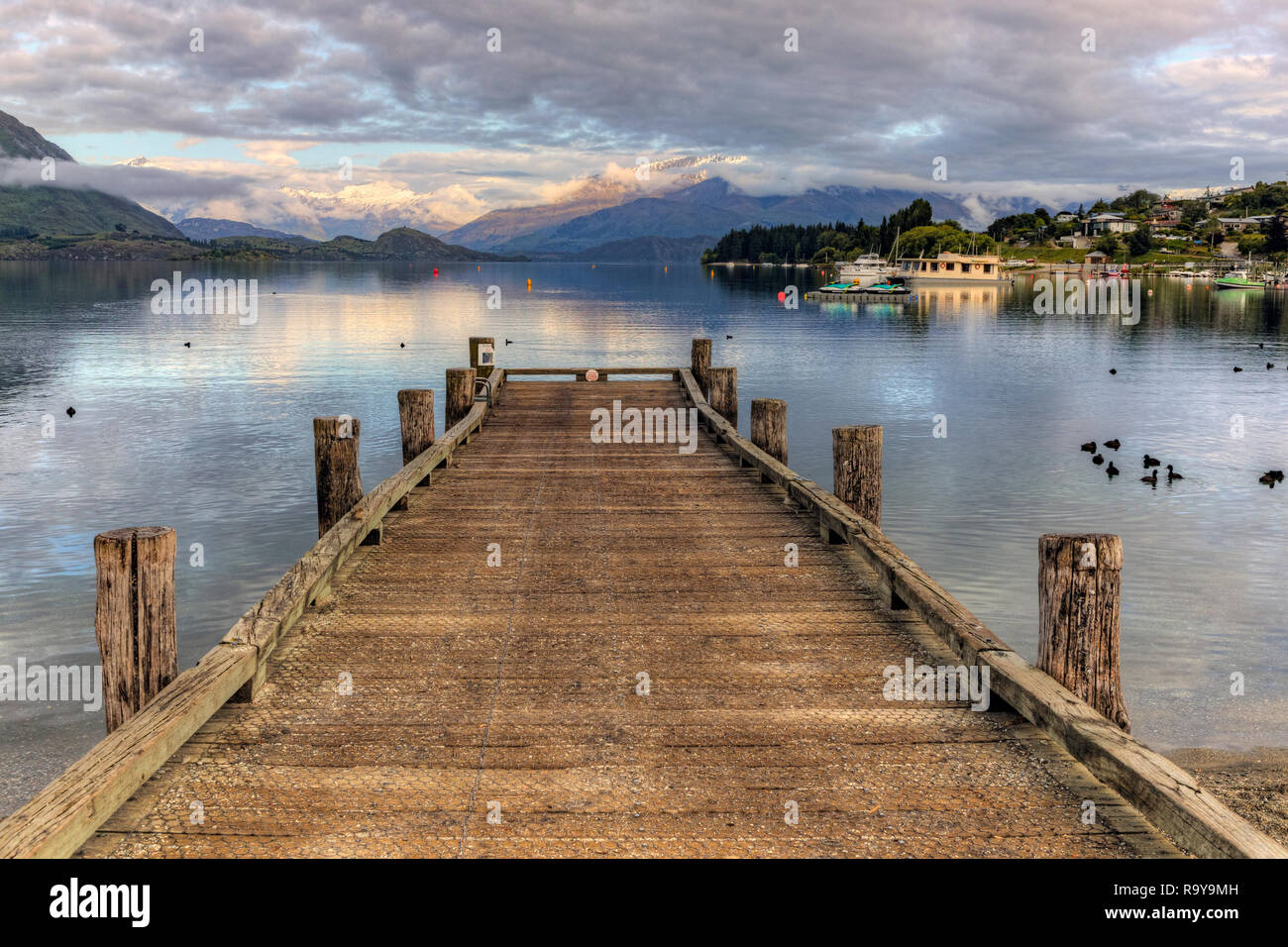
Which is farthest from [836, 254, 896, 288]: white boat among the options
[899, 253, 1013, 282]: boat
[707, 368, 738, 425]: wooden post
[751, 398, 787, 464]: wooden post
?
[751, 398, 787, 464]: wooden post

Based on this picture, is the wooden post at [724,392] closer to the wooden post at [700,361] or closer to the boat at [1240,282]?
the wooden post at [700,361]

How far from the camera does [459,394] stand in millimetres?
19688

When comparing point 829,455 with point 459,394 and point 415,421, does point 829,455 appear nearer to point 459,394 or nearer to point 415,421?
point 459,394

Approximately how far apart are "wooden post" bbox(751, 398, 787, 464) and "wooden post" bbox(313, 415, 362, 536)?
6.48 metres

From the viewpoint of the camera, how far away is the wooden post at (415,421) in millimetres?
16031

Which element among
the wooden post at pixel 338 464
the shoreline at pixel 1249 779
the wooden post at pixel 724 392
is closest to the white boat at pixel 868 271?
the wooden post at pixel 724 392

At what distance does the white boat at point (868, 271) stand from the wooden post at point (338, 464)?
381ft

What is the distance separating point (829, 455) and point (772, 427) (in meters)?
13.9

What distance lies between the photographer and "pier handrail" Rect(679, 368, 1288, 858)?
441 cm

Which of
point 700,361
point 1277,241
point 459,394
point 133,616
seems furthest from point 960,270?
point 133,616

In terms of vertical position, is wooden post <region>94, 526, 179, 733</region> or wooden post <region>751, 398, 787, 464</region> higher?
wooden post <region>751, 398, 787, 464</region>

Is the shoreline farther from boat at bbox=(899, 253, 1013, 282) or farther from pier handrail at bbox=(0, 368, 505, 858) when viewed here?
boat at bbox=(899, 253, 1013, 282)

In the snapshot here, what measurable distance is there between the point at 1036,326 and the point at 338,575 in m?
79.7
